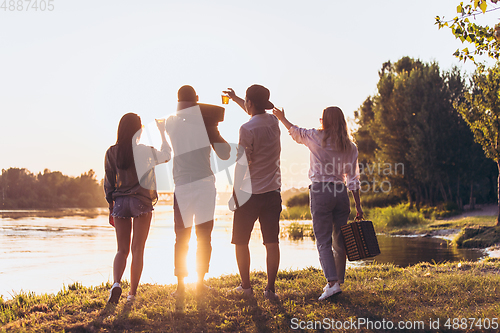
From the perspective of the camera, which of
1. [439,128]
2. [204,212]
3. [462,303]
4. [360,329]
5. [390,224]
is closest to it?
[360,329]

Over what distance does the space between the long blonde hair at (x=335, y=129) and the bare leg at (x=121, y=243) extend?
7.54ft

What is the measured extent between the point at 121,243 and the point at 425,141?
86.5 ft

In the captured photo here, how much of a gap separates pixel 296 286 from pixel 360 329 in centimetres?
181

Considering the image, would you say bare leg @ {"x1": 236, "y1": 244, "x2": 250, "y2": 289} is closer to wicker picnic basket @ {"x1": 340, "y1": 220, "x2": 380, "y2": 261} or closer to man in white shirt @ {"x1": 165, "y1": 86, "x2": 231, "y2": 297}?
man in white shirt @ {"x1": 165, "y1": 86, "x2": 231, "y2": 297}

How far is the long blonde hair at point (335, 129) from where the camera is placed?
4.55 meters

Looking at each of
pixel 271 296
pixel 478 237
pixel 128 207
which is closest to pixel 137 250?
pixel 128 207

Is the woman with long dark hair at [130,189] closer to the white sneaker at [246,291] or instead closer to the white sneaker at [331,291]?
the white sneaker at [246,291]

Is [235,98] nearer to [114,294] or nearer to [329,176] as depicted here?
[329,176]

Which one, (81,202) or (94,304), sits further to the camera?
(81,202)

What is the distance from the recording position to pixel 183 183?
4566 mm

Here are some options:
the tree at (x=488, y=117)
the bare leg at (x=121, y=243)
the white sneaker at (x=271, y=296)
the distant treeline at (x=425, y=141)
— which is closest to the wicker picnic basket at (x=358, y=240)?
the white sneaker at (x=271, y=296)

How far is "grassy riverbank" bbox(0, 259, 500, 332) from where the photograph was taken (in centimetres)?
368

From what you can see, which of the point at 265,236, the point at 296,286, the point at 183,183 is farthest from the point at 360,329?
the point at 183,183

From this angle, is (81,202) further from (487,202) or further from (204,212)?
(204,212)
